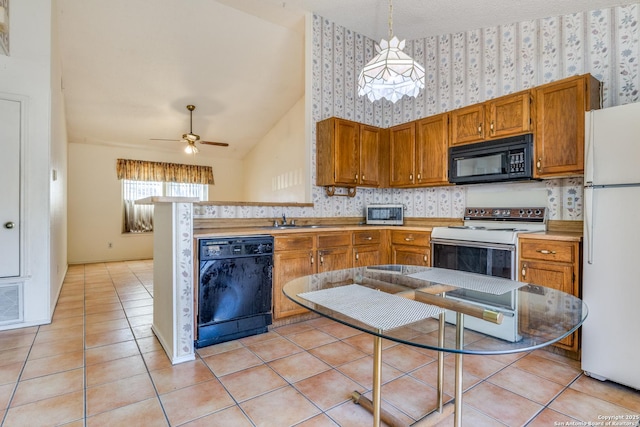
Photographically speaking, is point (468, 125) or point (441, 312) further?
point (468, 125)

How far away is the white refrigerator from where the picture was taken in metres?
1.91

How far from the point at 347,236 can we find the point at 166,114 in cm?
442

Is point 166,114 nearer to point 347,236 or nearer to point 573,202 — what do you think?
point 347,236

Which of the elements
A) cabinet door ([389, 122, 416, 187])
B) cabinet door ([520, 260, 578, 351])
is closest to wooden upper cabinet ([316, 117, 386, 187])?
cabinet door ([389, 122, 416, 187])

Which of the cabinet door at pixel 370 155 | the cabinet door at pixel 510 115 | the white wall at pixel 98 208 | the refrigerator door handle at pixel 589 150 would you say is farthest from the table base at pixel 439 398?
the white wall at pixel 98 208

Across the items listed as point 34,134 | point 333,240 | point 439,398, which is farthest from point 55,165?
point 439,398

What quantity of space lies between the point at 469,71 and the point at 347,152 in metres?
1.63

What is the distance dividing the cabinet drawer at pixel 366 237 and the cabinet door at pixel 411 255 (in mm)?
235

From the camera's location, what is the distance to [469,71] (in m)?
3.61

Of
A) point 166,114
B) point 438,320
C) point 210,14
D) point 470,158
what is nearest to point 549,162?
point 470,158

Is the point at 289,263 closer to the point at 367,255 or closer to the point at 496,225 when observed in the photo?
the point at 367,255

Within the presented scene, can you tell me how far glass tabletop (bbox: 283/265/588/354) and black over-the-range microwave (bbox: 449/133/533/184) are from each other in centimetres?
166

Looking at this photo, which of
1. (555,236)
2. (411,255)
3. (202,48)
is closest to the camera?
(555,236)

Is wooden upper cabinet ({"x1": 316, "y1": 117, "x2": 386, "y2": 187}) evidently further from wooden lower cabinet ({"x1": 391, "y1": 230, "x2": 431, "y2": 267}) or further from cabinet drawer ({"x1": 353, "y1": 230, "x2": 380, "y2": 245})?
wooden lower cabinet ({"x1": 391, "y1": 230, "x2": 431, "y2": 267})
